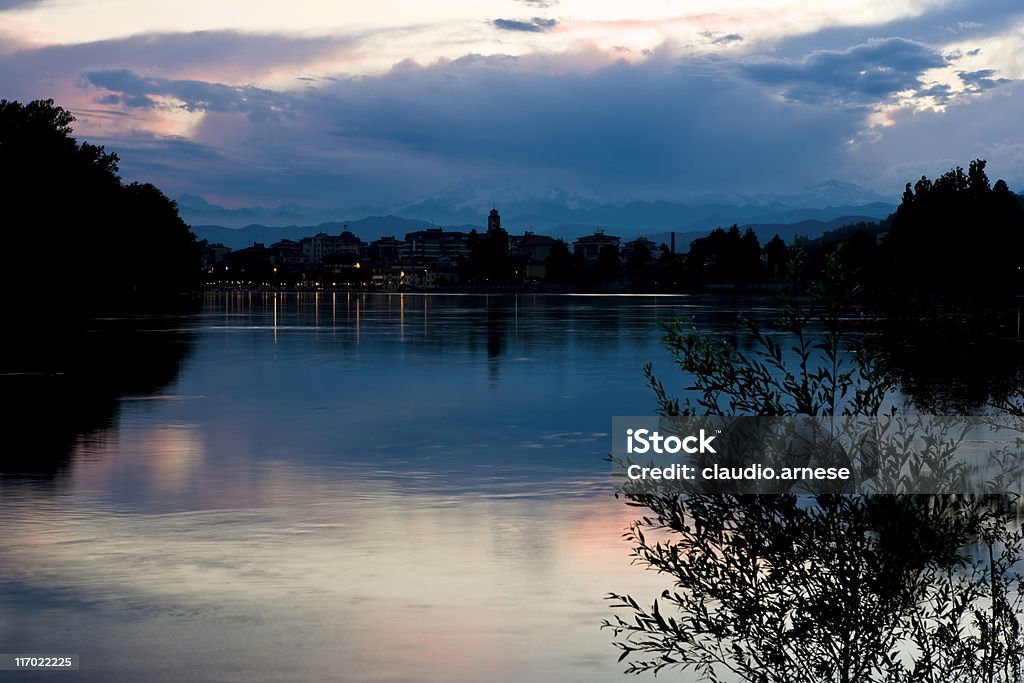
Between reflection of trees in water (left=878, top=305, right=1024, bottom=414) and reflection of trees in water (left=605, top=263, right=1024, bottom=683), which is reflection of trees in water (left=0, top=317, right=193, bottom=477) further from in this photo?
reflection of trees in water (left=605, top=263, right=1024, bottom=683)

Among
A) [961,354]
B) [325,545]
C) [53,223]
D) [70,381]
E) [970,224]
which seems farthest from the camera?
[970,224]

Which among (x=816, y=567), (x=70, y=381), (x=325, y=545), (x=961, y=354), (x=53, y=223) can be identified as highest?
(x=53, y=223)

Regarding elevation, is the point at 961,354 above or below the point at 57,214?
below

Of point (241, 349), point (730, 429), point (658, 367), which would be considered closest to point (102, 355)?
point (241, 349)

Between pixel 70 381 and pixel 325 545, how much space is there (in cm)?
2771

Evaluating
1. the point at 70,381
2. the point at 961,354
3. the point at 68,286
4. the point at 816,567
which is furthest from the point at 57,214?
the point at 816,567

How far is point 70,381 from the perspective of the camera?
42094 mm

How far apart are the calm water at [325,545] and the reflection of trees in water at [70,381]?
0.80 m

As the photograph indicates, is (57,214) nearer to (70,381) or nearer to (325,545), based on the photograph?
(70,381)

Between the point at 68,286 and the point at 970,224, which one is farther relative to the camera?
the point at 970,224

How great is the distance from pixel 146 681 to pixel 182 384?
3276 centimetres

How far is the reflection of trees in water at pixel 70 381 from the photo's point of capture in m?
26.8

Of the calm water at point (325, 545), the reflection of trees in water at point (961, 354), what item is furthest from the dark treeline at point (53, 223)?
the reflection of trees in water at point (961, 354)

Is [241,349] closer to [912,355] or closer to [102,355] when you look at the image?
[102,355]
